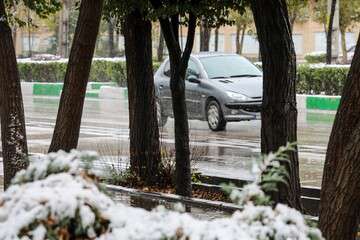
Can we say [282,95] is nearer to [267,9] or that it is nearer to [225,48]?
[267,9]

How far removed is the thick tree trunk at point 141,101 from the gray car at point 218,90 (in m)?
8.34

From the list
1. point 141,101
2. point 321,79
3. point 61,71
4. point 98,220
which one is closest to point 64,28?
point 61,71

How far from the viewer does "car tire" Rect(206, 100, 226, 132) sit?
19797 mm

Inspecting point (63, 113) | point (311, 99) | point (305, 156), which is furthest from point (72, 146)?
point (311, 99)

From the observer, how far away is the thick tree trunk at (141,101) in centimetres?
1098

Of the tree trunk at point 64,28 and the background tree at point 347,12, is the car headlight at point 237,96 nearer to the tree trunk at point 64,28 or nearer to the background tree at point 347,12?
the background tree at point 347,12

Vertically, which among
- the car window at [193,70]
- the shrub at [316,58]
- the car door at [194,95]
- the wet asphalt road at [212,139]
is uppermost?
the car window at [193,70]

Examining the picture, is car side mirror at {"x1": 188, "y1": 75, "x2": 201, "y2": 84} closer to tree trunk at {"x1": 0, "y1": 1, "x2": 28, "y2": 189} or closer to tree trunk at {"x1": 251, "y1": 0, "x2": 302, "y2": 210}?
tree trunk at {"x1": 0, "y1": 1, "x2": 28, "y2": 189}

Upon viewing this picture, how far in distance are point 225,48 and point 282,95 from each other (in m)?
58.9

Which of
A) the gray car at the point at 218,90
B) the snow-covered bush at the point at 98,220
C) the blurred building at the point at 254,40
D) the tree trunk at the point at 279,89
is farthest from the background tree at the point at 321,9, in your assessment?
the snow-covered bush at the point at 98,220

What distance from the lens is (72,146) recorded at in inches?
338

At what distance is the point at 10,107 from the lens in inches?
365

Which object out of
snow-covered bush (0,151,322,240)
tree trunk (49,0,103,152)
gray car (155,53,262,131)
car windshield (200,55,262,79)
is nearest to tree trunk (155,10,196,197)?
tree trunk (49,0,103,152)

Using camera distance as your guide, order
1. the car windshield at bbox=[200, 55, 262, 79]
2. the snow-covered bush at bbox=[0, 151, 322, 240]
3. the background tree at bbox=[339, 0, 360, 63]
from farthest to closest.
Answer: the background tree at bbox=[339, 0, 360, 63] → the car windshield at bbox=[200, 55, 262, 79] → the snow-covered bush at bbox=[0, 151, 322, 240]
